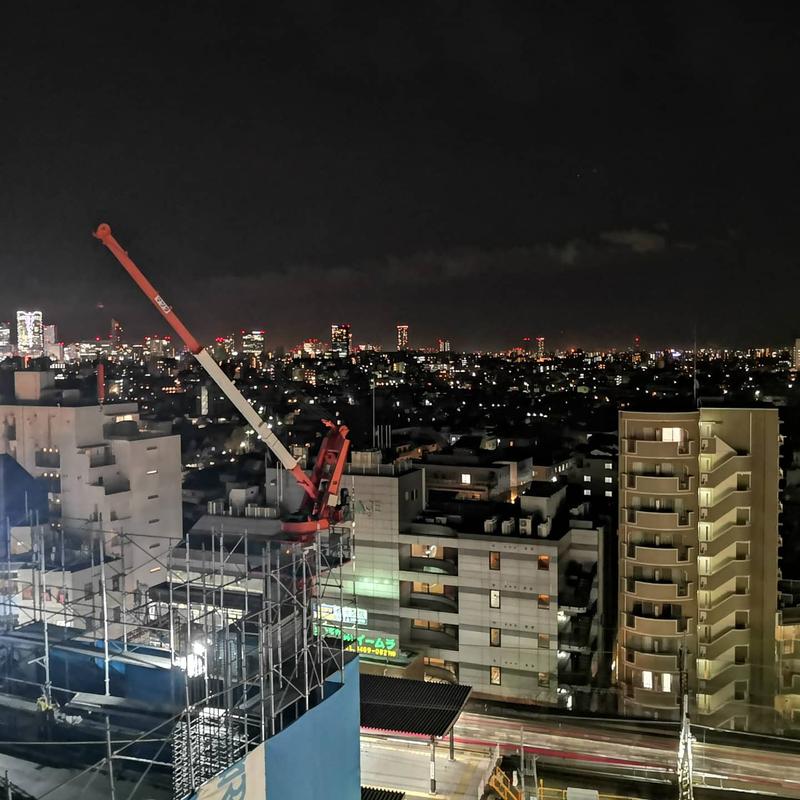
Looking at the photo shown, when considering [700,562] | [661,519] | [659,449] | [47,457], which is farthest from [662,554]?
[47,457]

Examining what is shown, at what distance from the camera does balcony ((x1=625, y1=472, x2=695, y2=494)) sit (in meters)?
10.1

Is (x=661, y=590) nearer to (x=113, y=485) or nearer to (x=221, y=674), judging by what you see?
(x=221, y=674)

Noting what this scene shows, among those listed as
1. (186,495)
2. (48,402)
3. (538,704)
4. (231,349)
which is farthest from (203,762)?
(231,349)

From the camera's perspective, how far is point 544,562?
1046 centimetres

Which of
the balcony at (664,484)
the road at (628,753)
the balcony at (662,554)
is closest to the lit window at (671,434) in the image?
the balcony at (664,484)

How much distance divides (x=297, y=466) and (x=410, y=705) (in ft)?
21.3

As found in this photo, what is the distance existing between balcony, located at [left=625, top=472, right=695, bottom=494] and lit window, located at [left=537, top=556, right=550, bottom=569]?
148 cm

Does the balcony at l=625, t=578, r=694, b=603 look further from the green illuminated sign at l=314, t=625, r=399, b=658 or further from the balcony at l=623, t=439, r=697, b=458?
the green illuminated sign at l=314, t=625, r=399, b=658

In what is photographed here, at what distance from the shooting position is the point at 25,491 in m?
13.8

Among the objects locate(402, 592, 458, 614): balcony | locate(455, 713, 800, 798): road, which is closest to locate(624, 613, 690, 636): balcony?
locate(455, 713, 800, 798): road

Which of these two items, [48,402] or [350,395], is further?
[350,395]

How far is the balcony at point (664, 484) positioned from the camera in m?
10.1

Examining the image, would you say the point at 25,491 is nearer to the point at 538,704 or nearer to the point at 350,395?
the point at 538,704

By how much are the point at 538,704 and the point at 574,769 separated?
5.34 feet
